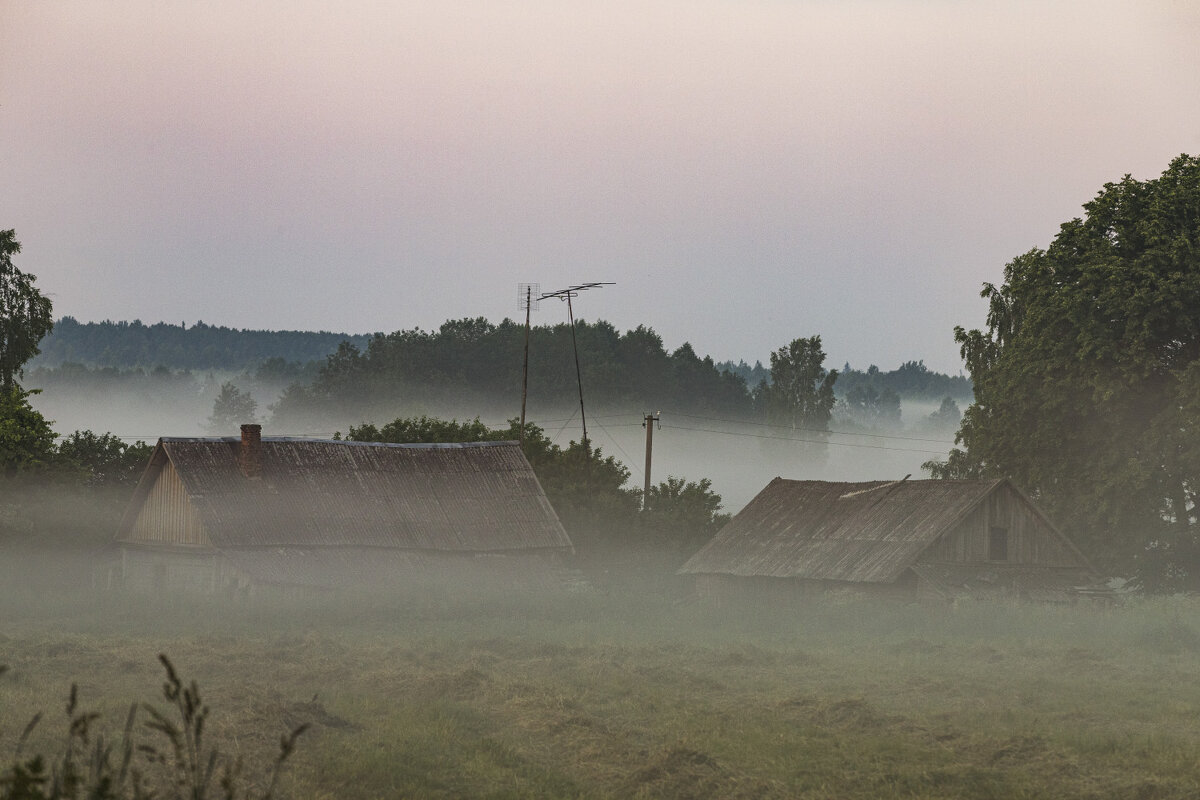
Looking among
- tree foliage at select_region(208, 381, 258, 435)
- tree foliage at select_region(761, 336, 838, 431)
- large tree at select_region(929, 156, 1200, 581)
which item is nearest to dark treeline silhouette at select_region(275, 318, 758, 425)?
tree foliage at select_region(761, 336, 838, 431)

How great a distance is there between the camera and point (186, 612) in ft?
130

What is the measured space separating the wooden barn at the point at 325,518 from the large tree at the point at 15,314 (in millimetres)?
8757


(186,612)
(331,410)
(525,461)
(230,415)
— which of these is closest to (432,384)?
(331,410)

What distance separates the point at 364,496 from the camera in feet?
163

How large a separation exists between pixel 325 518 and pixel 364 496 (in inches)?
90.1

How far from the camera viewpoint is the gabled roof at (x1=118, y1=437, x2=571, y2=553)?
4650 centimetres

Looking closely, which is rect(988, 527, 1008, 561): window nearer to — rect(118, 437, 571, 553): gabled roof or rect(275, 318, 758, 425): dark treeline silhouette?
rect(118, 437, 571, 553): gabled roof

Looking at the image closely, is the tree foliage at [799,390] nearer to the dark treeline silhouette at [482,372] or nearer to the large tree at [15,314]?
the dark treeline silhouette at [482,372]

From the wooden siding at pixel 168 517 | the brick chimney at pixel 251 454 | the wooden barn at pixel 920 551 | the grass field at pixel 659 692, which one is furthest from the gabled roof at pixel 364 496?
the wooden barn at pixel 920 551

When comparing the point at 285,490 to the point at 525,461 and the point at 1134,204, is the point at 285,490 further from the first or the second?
the point at 1134,204

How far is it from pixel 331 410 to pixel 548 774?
134583 mm

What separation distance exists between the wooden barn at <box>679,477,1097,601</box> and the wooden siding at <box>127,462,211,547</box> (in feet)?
59.1

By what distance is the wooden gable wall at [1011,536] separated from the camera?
4291 centimetres

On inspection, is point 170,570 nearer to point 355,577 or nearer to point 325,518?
point 325,518
